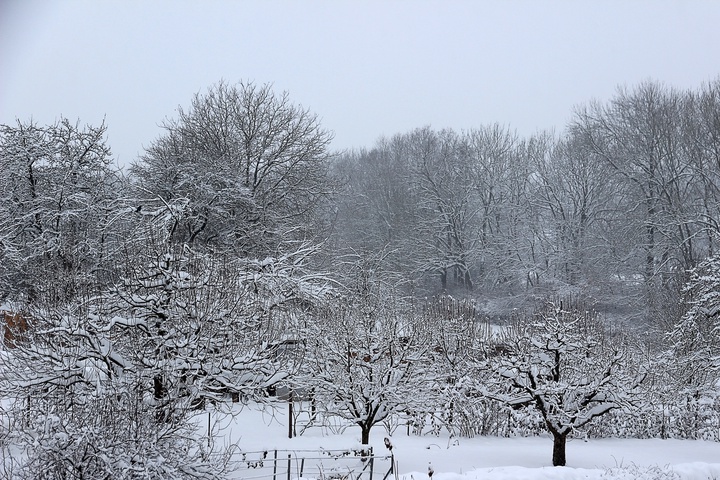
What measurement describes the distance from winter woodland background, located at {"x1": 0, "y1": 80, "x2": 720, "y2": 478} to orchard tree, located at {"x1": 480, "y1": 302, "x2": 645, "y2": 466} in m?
0.06

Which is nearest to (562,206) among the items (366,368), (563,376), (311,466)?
(563,376)

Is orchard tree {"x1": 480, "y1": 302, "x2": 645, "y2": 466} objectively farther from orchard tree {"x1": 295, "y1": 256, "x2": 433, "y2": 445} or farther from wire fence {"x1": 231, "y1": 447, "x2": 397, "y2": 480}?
wire fence {"x1": 231, "y1": 447, "x2": 397, "y2": 480}

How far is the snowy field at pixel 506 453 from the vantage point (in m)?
11.1

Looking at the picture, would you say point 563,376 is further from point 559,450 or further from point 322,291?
point 322,291

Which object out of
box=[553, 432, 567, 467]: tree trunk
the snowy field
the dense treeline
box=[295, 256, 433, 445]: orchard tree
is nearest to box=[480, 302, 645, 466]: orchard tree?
box=[553, 432, 567, 467]: tree trunk

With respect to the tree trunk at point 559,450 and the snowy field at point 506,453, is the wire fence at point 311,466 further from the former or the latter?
→ the tree trunk at point 559,450

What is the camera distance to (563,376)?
46.7 ft

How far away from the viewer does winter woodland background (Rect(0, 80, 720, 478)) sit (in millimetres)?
10539

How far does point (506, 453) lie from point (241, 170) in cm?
1692

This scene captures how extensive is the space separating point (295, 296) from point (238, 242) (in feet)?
18.8

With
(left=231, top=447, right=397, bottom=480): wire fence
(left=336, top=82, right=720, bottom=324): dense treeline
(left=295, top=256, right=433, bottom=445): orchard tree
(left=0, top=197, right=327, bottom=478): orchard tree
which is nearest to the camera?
(left=0, top=197, right=327, bottom=478): orchard tree

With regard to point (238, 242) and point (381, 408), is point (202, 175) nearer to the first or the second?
point (238, 242)

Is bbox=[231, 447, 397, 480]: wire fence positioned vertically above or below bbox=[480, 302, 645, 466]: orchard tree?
below

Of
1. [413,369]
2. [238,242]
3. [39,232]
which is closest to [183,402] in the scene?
[413,369]
